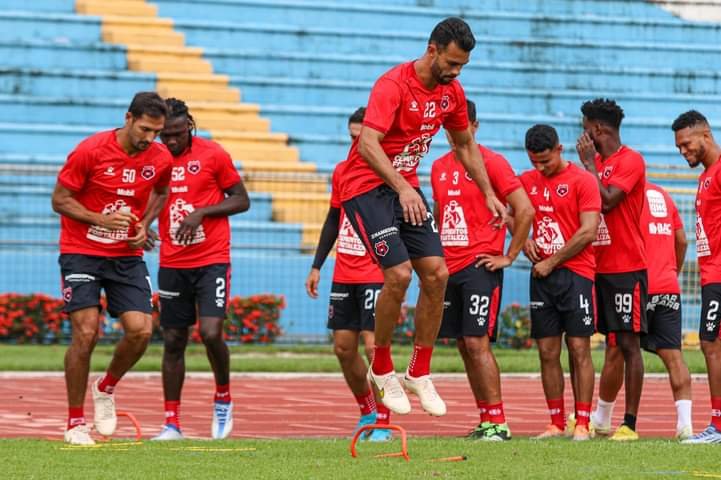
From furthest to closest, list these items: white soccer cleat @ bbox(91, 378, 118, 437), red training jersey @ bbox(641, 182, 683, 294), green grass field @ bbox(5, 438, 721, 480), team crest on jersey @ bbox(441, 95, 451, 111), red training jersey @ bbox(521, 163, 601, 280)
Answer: red training jersey @ bbox(641, 182, 683, 294), red training jersey @ bbox(521, 163, 601, 280), white soccer cleat @ bbox(91, 378, 118, 437), team crest on jersey @ bbox(441, 95, 451, 111), green grass field @ bbox(5, 438, 721, 480)

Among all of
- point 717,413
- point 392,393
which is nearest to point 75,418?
point 392,393

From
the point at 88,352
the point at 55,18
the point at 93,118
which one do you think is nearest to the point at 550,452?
the point at 88,352

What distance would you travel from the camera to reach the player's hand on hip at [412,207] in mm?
9102

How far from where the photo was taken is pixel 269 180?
77.1 feet

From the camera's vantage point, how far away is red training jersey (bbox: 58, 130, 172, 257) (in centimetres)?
1106

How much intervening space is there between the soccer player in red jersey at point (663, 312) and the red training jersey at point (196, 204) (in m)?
3.35

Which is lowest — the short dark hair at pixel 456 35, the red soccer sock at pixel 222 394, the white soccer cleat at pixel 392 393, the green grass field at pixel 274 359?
the green grass field at pixel 274 359

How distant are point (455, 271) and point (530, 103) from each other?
17794 mm

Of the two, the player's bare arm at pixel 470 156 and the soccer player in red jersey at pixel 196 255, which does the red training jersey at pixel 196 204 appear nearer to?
the soccer player in red jersey at pixel 196 255

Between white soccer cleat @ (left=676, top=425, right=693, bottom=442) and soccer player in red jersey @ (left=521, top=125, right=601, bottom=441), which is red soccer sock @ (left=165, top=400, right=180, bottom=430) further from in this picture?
white soccer cleat @ (left=676, top=425, right=693, bottom=442)

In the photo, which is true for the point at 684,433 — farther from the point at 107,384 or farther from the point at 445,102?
the point at 107,384

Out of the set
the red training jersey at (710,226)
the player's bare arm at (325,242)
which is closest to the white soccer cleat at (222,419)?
the player's bare arm at (325,242)

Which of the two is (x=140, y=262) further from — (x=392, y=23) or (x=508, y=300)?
(x=392, y=23)

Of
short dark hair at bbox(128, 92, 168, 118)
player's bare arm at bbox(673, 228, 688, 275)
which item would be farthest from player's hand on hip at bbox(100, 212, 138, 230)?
player's bare arm at bbox(673, 228, 688, 275)
